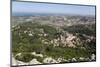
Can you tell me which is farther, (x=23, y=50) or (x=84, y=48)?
(x=84, y=48)

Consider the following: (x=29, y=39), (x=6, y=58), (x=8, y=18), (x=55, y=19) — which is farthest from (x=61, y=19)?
(x=6, y=58)

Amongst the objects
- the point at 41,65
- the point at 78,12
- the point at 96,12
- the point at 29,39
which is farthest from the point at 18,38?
the point at 96,12

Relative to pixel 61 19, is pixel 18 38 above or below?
below

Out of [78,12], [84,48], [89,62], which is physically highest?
[78,12]

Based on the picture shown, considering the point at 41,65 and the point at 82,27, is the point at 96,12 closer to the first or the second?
the point at 82,27

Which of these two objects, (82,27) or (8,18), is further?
(82,27)

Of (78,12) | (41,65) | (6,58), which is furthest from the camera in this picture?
(78,12)

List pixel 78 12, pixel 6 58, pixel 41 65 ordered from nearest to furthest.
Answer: pixel 6 58 < pixel 41 65 < pixel 78 12

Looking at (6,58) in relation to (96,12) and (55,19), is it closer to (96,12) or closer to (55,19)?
(55,19)

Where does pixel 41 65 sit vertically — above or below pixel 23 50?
below
